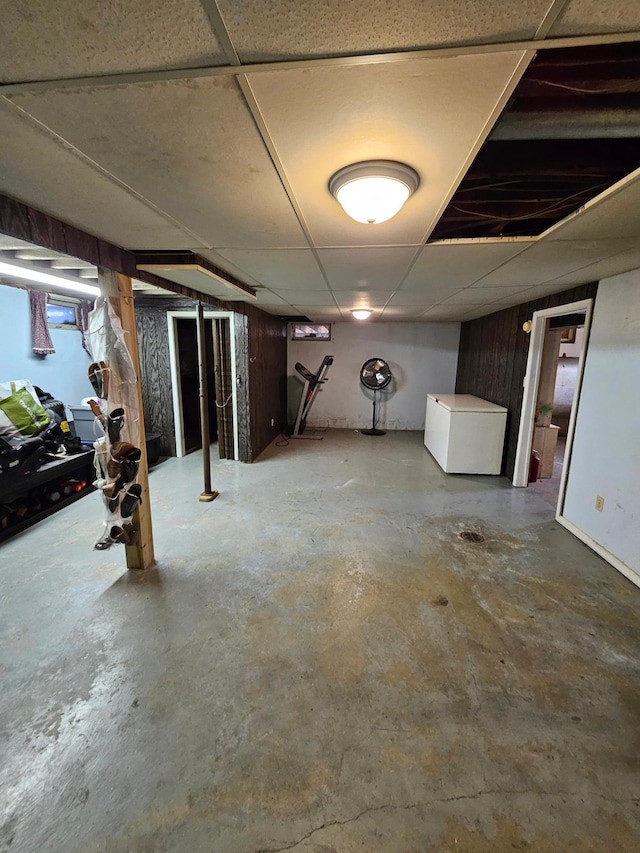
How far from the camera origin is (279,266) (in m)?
2.42

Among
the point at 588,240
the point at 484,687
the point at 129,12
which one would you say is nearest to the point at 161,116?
the point at 129,12

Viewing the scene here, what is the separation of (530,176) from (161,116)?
1.29 metres

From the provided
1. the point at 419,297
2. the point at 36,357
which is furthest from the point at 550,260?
the point at 36,357

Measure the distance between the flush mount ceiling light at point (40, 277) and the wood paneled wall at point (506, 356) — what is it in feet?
13.4

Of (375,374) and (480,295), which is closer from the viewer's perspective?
(480,295)

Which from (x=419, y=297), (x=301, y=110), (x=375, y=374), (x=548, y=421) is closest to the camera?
(x=301, y=110)

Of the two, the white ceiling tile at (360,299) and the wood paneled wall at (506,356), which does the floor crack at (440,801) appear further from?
the white ceiling tile at (360,299)

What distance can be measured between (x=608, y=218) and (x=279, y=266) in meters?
1.81

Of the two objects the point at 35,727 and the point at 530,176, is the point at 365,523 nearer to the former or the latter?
the point at 35,727

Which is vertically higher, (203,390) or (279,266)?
(279,266)

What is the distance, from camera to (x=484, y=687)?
157 cm

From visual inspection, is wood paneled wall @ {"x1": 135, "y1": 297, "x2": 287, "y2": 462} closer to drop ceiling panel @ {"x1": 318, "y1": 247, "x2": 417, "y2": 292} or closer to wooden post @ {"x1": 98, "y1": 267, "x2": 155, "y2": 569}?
drop ceiling panel @ {"x1": 318, "y1": 247, "x2": 417, "y2": 292}

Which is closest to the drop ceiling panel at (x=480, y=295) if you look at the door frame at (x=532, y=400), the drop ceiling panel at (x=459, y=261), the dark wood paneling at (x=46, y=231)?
the drop ceiling panel at (x=459, y=261)

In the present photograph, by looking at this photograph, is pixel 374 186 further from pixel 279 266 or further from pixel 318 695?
pixel 318 695
